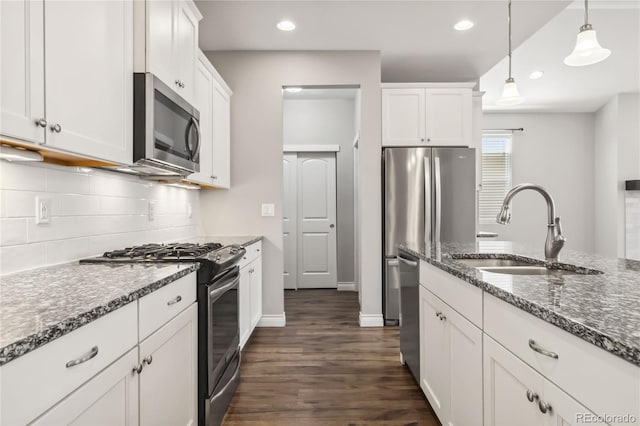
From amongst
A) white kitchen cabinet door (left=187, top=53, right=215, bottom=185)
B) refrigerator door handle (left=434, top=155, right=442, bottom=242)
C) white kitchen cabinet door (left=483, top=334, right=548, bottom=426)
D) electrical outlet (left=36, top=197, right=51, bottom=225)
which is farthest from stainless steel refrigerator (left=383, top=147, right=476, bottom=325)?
electrical outlet (left=36, top=197, right=51, bottom=225)

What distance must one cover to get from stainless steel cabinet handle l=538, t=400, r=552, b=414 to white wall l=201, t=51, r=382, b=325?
2.67 metres

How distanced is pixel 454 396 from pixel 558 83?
5292 millimetres

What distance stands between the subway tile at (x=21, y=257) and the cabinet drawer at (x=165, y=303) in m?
0.61

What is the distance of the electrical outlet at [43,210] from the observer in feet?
5.01

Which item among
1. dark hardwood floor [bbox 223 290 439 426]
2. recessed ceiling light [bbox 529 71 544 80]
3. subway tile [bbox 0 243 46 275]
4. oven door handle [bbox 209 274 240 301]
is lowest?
dark hardwood floor [bbox 223 290 439 426]

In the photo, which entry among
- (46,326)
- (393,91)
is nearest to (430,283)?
(46,326)

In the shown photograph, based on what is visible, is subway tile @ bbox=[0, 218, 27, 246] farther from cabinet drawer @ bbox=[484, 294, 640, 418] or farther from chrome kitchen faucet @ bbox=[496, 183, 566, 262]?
chrome kitchen faucet @ bbox=[496, 183, 566, 262]

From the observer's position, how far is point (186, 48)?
2260mm

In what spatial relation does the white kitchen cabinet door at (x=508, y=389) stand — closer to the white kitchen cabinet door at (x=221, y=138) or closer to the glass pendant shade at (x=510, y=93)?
the glass pendant shade at (x=510, y=93)

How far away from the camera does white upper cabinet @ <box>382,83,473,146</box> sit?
3.70 m

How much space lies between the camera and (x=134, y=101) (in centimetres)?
172

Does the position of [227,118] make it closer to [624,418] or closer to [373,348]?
[373,348]

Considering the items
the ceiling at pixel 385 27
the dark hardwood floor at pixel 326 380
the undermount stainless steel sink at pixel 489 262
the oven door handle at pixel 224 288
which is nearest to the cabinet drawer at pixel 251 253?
the oven door handle at pixel 224 288

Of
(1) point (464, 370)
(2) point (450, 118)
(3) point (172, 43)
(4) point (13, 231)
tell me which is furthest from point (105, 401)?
(2) point (450, 118)
